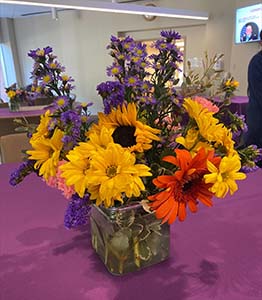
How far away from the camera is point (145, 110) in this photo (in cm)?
64

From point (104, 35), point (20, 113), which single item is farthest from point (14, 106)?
point (104, 35)

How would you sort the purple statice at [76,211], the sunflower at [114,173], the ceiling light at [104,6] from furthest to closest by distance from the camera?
the ceiling light at [104,6] → the purple statice at [76,211] → the sunflower at [114,173]

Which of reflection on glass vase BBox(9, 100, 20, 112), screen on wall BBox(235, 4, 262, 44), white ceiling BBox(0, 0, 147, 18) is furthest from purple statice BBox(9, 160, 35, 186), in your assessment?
white ceiling BBox(0, 0, 147, 18)

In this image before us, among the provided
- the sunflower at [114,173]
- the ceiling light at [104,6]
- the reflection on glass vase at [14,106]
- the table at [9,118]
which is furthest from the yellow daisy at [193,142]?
the reflection on glass vase at [14,106]

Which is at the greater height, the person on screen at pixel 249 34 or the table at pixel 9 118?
the person on screen at pixel 249 34

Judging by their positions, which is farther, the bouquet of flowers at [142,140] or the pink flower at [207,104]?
the pink flower at [207,104]

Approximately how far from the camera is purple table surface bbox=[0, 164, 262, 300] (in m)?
0.67

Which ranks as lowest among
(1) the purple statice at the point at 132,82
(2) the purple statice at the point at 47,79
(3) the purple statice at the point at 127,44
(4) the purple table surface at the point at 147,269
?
(4) the purple table surface at the point at 147,269

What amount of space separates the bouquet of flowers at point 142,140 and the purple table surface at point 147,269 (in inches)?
4.0

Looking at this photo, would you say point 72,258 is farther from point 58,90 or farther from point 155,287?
point 58,90

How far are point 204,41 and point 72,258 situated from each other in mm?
5313

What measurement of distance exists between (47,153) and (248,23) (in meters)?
4.63

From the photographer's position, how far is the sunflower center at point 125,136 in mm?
604

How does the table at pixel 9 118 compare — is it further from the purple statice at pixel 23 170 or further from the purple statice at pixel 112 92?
the purple statice at pixel 112 92
